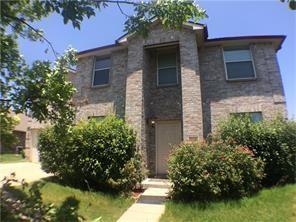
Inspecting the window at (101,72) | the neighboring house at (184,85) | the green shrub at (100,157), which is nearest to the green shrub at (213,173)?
the green shrub at (100,157)

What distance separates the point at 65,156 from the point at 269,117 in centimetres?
830

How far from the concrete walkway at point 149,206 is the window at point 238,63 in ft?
19.1

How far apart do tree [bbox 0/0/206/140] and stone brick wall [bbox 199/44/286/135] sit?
360 inches

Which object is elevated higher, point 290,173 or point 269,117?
point 269,117

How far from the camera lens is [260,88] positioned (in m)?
12.7

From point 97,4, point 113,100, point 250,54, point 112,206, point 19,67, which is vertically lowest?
point 112,206

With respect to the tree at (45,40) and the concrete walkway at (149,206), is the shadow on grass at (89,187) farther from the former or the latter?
the tree at (45,40)

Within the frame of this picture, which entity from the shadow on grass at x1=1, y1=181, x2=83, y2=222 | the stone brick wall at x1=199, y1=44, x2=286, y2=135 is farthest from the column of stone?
the shadow on grass at x1=1, y1=181, x2=83, y2=222

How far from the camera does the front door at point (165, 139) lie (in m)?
13.3

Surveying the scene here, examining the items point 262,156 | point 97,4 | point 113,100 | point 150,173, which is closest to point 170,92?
point 113,100

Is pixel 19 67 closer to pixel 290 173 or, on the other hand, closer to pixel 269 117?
pixel 290 173

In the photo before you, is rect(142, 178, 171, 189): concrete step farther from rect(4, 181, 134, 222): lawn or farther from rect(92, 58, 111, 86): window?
rect(92, 58, 111, 86): window

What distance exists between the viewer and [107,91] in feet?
47.8

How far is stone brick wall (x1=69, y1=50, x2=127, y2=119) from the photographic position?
14.2 m
